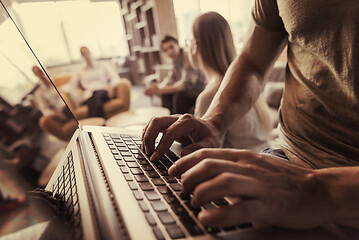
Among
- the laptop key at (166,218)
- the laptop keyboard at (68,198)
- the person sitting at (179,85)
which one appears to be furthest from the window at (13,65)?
the person sitting at (179,85)

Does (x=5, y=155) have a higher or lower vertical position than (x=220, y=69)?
higher

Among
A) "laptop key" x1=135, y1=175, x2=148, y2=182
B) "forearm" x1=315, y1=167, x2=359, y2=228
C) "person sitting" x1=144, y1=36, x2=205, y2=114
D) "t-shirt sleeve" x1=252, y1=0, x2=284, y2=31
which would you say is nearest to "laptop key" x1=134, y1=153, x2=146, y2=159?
"laptop key" x1=135, y1=175, x2=148, y2=182

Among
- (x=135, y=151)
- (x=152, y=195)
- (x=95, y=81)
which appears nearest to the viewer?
(x=152, y=195)

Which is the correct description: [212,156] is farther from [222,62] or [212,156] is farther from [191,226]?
[222,62]

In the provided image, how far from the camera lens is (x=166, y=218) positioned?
315mm

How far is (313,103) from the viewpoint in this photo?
1.94ft

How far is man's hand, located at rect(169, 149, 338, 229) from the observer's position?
281mm

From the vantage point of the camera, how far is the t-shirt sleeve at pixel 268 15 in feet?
2.23

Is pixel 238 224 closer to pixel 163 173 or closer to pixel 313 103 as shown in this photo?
pixel 163 173

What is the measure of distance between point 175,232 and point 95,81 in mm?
4529

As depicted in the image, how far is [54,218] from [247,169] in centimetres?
30

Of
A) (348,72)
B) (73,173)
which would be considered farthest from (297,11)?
(73,173)

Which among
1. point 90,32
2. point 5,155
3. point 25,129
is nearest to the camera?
point 5,155

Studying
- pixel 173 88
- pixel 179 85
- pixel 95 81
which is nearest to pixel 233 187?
pixel 179 85
